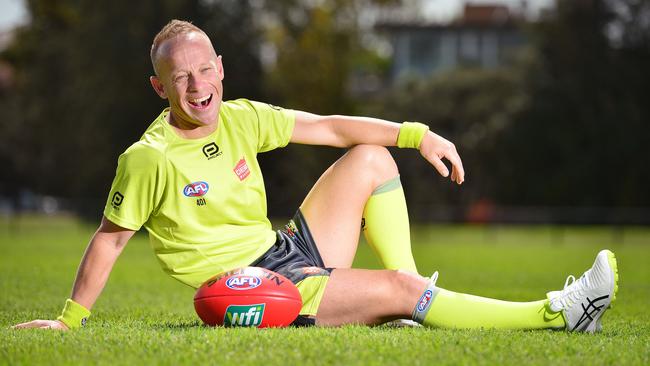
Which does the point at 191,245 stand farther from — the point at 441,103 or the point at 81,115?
the point at 441,103

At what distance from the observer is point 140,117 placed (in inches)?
1251

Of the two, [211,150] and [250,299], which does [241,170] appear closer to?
[211,150]

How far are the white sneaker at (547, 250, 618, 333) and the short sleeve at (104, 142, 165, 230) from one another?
2.05 m

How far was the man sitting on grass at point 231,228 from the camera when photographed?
5352 millimetres

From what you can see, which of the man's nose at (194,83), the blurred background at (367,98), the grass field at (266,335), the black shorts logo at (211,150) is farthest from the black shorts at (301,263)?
the blurred background at (367,98)

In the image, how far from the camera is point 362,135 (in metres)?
5.85

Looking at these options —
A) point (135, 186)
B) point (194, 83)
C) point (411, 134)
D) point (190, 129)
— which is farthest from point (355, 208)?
point (135, 186)

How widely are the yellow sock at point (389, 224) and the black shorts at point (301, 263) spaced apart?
0.35 meters

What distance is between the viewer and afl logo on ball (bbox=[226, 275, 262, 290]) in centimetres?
528

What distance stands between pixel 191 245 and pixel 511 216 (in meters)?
25.5

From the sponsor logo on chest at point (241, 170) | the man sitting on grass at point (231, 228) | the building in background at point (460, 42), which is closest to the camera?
the man sitting on grass at point (231, 228)

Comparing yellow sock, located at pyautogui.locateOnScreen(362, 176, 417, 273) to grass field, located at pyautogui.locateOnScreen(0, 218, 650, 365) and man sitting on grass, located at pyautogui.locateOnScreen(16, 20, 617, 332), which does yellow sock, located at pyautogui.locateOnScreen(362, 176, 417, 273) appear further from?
grass field, located at pyautogui.locateOnScreen(0, 218, 650, 365)

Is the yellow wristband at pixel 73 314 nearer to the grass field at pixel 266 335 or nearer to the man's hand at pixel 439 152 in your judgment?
the grass field at pixel 266 335

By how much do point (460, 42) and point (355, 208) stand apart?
64.5m
